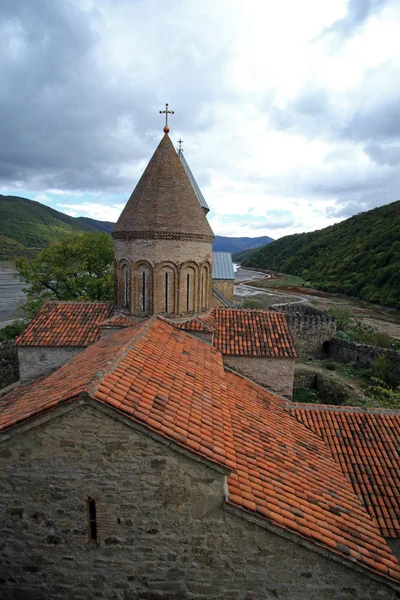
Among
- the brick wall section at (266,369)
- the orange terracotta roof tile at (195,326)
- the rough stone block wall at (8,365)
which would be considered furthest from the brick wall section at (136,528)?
the rough stone block wall at (8,365)

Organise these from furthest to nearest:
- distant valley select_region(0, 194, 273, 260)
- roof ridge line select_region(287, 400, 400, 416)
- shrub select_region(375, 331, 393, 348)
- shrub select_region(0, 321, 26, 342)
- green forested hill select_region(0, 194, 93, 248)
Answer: green forested hill select_region(0, 194, 93, 248)
distant valley select_region(0, 194, 273, 260)
shrub select_region(0, 321, 26, 342)
shrub select_region(375, 331, 393, 348)
roof ridge line select_region(287, 400, 400, 416)

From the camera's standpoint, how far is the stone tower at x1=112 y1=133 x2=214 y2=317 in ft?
32.9

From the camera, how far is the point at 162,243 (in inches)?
397

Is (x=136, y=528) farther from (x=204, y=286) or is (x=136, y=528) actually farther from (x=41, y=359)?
(x=204, y=286)

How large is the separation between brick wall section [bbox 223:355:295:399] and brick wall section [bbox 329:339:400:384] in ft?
35.3

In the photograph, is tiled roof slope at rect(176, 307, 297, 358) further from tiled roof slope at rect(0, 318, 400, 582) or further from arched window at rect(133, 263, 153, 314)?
tiled roof slope at rect(0, 318, 400, 582)

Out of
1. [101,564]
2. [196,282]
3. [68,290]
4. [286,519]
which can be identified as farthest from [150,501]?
[68,290]

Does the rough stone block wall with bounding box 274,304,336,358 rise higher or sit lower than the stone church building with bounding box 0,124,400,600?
lower

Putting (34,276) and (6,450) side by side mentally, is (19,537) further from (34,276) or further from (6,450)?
(34,276)

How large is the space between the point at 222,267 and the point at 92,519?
24284 mm

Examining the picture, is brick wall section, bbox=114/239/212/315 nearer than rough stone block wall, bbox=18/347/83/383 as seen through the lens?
Yes

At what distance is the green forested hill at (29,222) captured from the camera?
89000 mm

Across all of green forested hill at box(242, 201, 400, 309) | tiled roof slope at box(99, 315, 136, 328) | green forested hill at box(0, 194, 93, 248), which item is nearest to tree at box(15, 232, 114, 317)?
tiled roof slope at box(99, 315, 136, 328)

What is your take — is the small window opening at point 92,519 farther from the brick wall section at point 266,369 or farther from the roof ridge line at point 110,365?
the brick wall section at point 266,369
